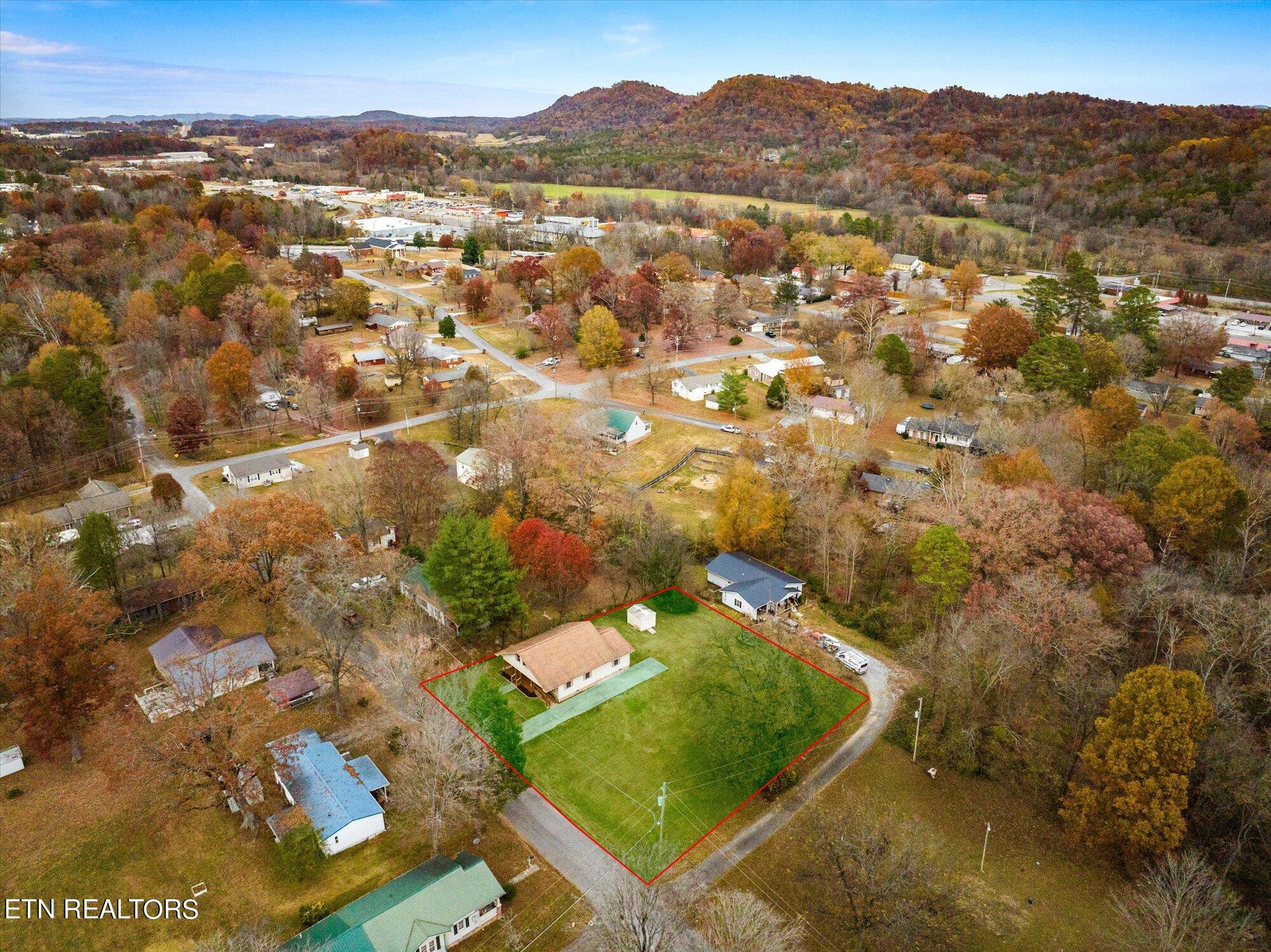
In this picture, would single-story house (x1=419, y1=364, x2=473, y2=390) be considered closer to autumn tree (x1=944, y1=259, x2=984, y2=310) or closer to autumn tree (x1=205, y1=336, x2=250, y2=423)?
autumn tree (x1=205, y1=336, x2=250, y2=423)

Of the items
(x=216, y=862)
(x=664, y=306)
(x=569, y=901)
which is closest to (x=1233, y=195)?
(x=664, y=306)

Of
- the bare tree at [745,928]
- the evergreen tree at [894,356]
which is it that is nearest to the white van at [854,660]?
the bare tree at [745,928]

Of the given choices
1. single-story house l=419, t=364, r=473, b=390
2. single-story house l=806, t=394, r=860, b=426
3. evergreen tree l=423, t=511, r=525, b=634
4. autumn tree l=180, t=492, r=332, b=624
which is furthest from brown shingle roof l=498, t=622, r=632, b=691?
single-story house l=419, t=364, r=473, b=390

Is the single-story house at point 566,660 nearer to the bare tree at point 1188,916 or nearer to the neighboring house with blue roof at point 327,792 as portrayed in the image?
the neighboring house with blue roof at point 327,792

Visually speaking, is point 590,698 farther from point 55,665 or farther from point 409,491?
point 55,665

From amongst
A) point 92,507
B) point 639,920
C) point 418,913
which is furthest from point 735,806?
point 92,507

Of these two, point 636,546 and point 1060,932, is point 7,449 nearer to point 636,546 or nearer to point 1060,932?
point 636,546
